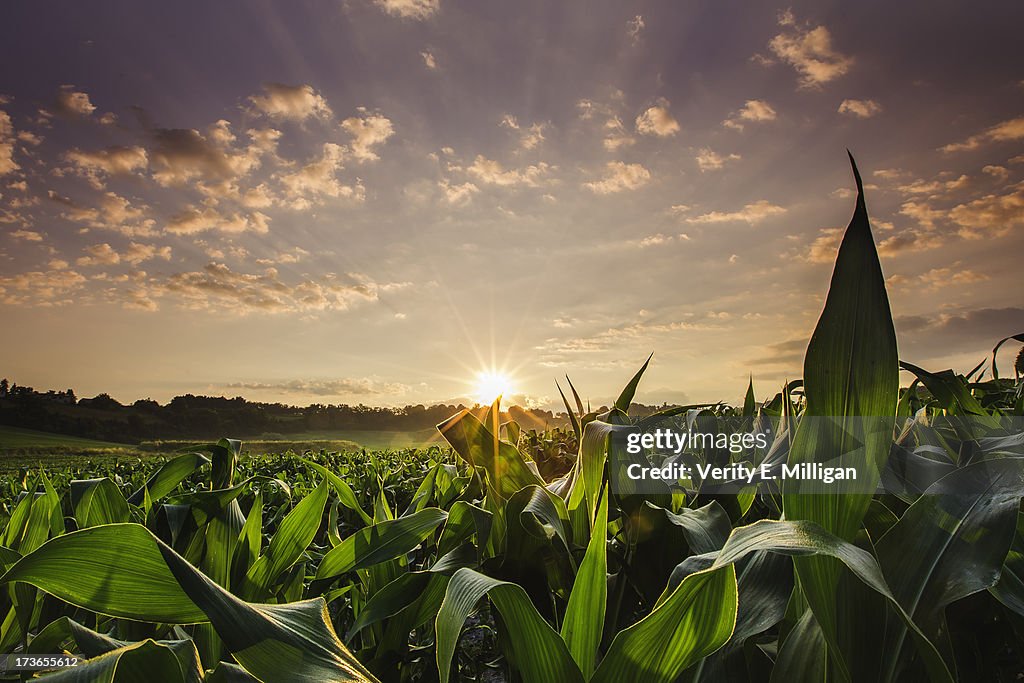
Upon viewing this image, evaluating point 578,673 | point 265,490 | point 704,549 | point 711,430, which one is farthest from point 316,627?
point 265,490

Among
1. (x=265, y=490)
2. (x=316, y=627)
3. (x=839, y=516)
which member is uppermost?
(x=839, y=516)

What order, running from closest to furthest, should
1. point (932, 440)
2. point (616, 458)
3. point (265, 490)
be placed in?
1. point (616, 458)
2. point (932, 440)
3. point (265, 490)

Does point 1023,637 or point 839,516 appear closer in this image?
point 839,516

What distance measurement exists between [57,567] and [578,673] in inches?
17.2

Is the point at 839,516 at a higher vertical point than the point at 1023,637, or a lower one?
higher

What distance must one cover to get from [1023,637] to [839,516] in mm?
338

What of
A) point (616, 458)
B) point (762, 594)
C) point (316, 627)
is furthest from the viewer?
point (616, 458)

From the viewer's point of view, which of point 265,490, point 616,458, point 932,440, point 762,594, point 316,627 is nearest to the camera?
point 316,627

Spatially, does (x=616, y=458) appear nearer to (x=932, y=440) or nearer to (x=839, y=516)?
(x=839, y=516)

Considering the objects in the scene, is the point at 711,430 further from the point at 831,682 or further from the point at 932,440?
the point at 831,682

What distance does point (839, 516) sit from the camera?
478mm

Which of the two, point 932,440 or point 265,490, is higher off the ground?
point 932,440

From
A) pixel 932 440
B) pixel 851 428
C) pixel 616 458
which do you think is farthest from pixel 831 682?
pixel 932 440

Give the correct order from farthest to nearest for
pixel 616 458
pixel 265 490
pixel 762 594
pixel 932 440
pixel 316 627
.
Result: pixel 265 490, pixel 932 440, pixel 616 458, pixel 762 594, pixel 316 627
